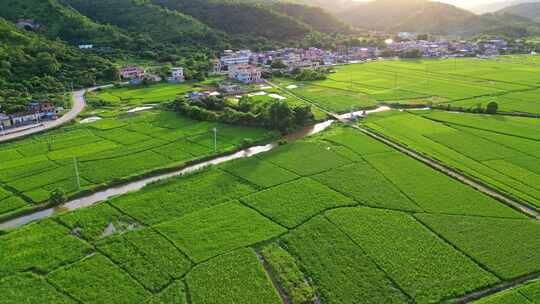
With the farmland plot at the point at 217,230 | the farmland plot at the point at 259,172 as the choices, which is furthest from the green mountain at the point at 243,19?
the farmland plot at the point at 217,230

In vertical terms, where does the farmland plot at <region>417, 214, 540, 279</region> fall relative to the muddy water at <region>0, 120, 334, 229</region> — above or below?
below

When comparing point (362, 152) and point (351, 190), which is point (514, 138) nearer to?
point (362, 152)

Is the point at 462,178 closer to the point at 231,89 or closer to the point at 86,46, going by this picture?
the point at 231,89

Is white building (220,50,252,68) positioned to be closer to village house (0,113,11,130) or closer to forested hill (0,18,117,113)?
forested hill (0,18,117,113)

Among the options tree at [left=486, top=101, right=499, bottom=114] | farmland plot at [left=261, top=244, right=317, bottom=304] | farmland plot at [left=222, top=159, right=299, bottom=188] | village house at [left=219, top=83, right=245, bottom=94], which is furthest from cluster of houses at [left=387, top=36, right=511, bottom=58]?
farmland plot at [left=261, top=244, right=317, bottom=304]

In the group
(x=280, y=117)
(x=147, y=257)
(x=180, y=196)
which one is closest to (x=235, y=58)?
(x=280, y=117)

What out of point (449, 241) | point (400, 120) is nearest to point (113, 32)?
point (400, 120)

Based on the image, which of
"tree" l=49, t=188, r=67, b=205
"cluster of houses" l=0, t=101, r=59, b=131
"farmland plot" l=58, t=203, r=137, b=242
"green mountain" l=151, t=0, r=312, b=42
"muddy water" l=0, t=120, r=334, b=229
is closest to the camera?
"farmland plot" l=58, t=203, r=137, b=242
